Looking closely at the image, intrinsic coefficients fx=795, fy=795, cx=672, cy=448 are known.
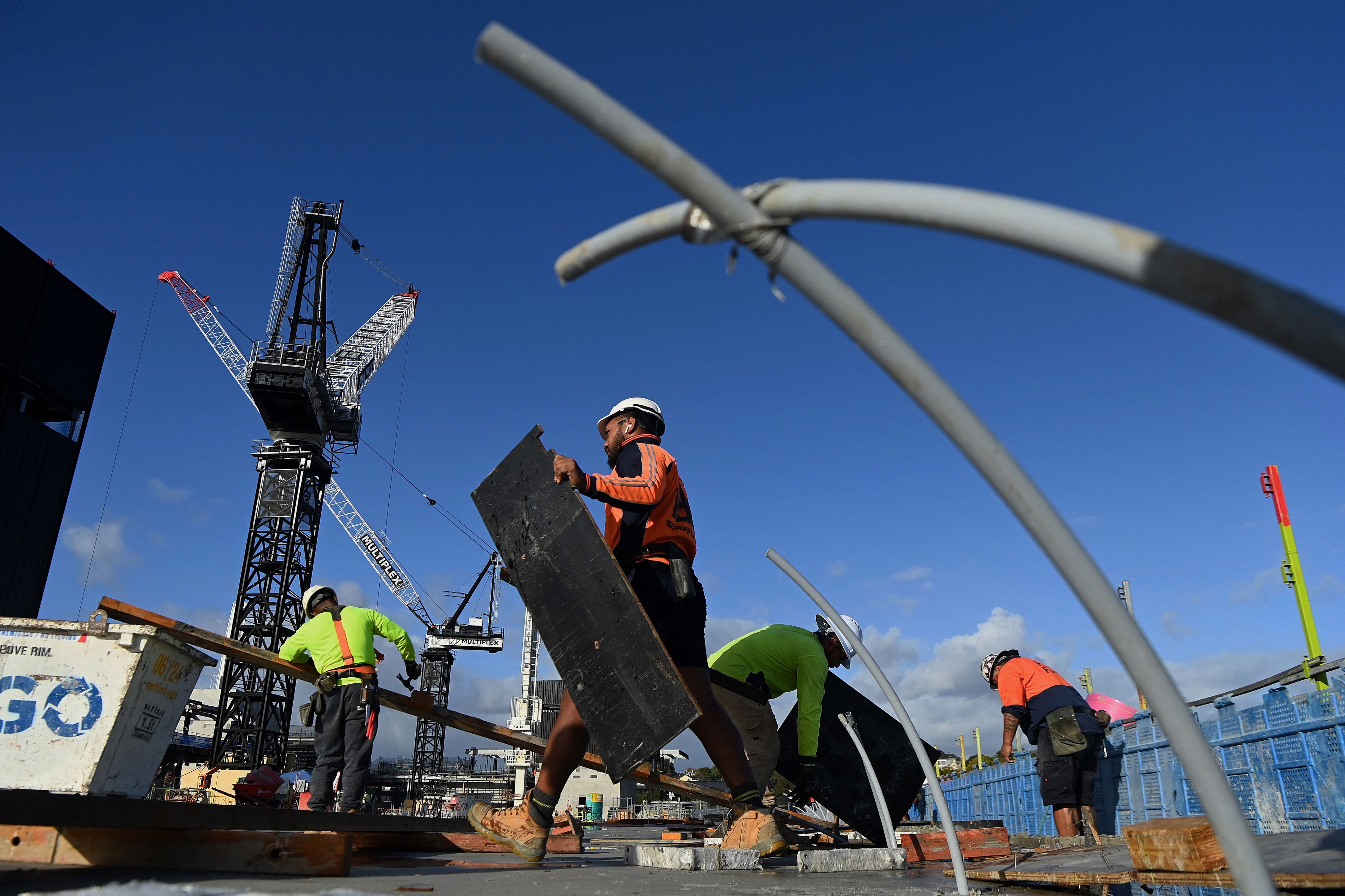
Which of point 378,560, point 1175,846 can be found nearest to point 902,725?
point 1175,846

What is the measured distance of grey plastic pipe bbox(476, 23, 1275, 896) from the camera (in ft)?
3.00

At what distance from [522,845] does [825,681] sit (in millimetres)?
2628

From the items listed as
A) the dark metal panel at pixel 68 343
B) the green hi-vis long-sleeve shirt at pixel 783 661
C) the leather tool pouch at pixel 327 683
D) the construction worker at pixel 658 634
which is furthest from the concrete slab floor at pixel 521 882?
the dark metal panel at pixel 68 343

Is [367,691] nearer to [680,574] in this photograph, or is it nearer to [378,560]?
[680,574]

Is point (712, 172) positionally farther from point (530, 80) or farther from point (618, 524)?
point (618, 524)

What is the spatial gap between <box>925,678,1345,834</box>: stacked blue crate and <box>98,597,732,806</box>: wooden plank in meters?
2.88

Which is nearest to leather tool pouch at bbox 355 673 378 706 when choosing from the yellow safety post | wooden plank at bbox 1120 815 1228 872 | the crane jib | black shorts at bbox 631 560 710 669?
black shorts at bbox 631 560 710 669

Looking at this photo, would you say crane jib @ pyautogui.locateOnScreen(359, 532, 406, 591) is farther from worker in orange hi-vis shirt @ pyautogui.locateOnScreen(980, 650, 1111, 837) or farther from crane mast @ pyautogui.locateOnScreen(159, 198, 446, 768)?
worker in orange hi-vis shirt @ pyautogui.locateOnScreen(980, 650, 1111, 837)

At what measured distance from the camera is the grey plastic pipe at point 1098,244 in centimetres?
67

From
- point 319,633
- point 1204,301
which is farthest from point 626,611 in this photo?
point 319,633

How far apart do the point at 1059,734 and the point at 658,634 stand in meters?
3.62

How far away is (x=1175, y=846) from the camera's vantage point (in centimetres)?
201

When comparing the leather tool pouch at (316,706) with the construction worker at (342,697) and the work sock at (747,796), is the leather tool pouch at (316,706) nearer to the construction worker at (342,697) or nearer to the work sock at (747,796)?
the construction worker at (342,697)

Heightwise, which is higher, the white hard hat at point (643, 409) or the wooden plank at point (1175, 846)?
the white hard hat at point (643, 409)
